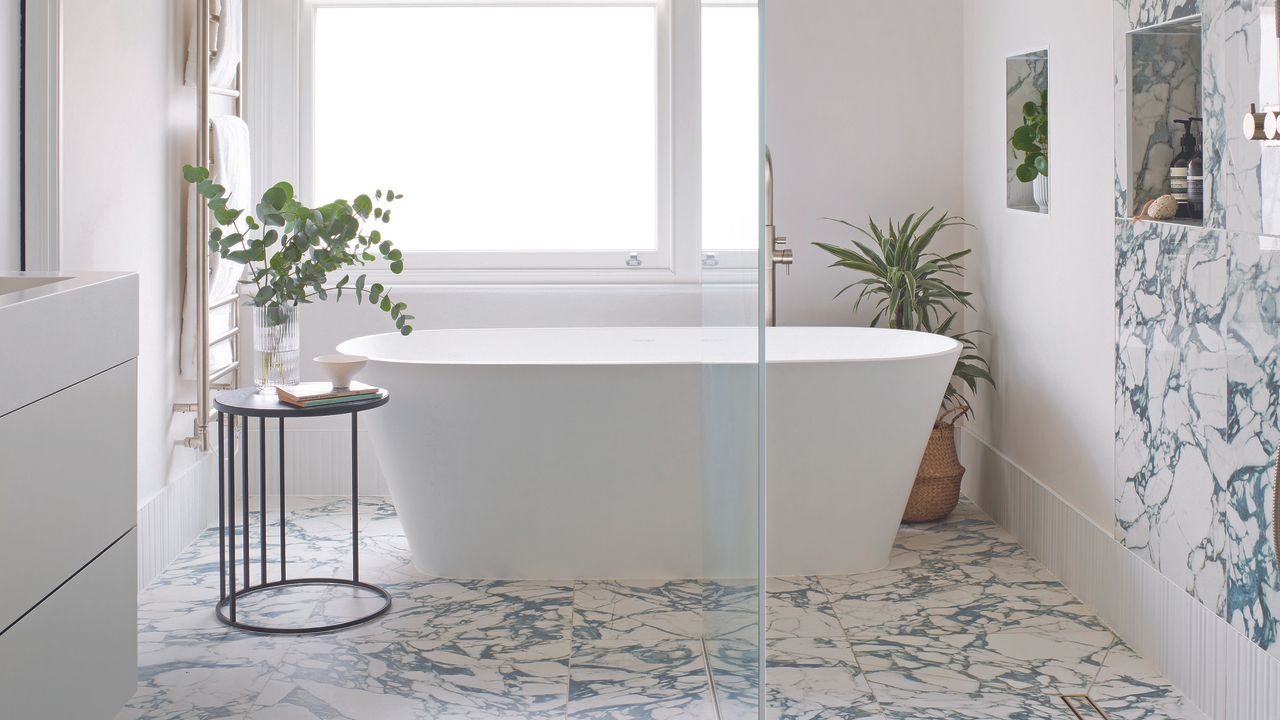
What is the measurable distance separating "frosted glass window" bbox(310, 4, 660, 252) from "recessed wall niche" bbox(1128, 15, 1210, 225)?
2.04 meters

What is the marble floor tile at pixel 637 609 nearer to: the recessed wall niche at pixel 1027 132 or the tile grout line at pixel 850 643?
the tile grout line at pixel 850 643

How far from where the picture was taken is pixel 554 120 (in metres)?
4.71

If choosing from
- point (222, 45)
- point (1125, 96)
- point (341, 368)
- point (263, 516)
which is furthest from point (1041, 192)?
point (222, 45)

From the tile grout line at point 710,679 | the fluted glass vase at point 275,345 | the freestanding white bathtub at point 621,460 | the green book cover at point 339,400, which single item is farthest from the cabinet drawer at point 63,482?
the tile grout line at point 710,679

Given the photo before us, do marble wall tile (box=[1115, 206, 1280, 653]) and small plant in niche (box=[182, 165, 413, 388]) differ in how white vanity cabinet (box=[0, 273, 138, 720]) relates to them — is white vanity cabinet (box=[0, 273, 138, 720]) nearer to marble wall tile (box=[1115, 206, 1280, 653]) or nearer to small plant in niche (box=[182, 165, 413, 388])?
small plant in niche (box=[182, 165, 413, 388])

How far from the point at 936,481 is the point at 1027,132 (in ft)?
4.02

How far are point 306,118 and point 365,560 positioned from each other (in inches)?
69.9

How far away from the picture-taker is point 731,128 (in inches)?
88.0

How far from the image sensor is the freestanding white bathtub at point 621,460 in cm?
351

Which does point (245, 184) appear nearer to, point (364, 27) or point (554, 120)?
point (364, 27)

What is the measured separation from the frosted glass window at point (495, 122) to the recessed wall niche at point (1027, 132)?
4.36ft

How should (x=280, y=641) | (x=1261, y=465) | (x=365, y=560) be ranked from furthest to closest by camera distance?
(x=365, y=560) → (x=280, y=641) → (x=1261, y=465)

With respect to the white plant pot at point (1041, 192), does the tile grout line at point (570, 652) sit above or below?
→ below

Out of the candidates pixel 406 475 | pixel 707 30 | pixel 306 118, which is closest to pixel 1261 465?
pixel 707 30
